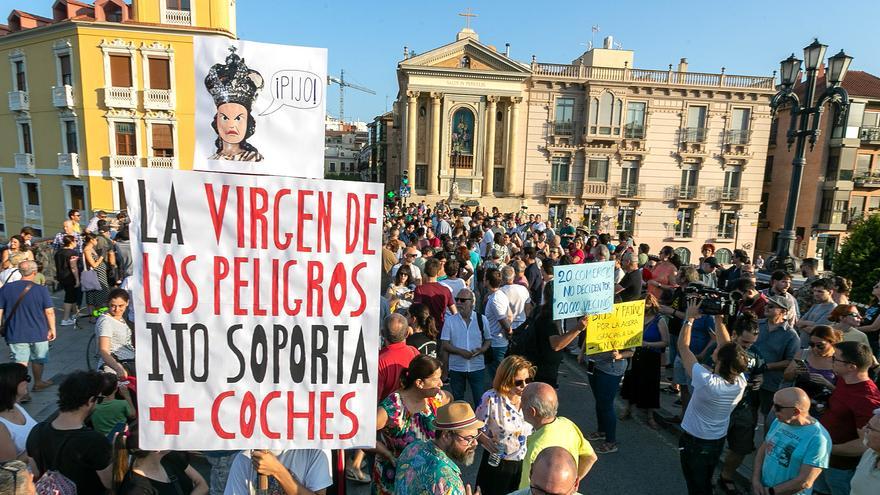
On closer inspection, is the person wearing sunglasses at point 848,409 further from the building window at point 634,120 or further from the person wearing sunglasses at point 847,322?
the building window at point 634,120

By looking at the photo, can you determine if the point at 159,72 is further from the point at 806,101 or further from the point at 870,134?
the point at 870,134

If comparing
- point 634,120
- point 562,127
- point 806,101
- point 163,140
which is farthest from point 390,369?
point 634,120

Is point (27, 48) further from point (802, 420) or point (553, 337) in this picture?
point (802, 420)

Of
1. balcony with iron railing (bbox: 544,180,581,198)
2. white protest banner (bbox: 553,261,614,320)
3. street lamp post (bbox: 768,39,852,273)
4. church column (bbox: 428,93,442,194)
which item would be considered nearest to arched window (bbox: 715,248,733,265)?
balcony with iron railing (bbox: 544,180,581,198)

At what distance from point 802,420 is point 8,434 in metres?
5.23

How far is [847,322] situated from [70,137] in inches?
1325

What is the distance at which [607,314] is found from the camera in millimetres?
5320

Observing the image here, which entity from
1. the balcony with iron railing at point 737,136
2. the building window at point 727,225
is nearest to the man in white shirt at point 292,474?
the balcony with iron railing at point 737,136

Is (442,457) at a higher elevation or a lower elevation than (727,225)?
higher

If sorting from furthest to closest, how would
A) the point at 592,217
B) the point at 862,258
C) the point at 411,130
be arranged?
1. the point at 592,217
2. the point at 411,130
3. the point at 862,258

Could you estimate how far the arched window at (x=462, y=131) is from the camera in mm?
34531

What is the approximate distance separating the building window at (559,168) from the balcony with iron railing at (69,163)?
97.5ft

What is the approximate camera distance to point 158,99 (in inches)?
1013

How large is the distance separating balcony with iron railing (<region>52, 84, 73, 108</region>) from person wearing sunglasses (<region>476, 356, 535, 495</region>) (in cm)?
3092
